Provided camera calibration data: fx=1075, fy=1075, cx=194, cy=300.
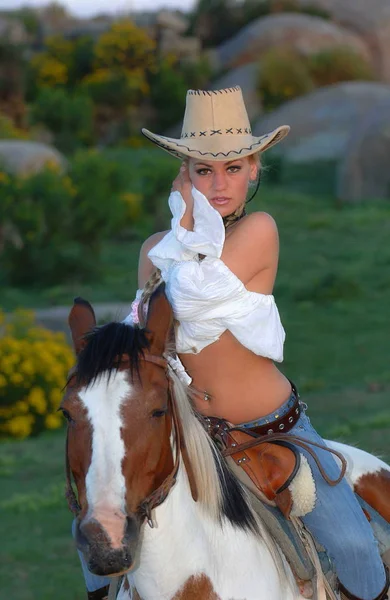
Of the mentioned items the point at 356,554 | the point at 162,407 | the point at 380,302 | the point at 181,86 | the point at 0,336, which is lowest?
the point at 181,86

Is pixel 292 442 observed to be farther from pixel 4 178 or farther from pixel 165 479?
pixel 4 178

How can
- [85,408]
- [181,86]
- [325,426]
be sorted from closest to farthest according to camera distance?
1. [85,408]
2. [325,426]
3. [181,86]

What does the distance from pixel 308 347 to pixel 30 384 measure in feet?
11.7

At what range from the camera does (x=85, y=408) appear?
9.63 feet

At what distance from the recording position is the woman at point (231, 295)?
11.4 ft

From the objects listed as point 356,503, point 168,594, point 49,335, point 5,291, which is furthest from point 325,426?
point 5,291

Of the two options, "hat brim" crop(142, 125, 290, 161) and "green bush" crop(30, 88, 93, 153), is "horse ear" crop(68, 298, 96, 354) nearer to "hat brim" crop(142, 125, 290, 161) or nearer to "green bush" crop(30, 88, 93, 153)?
"hat brim" crop(142, 125, 290, 161)

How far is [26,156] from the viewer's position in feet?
61.8

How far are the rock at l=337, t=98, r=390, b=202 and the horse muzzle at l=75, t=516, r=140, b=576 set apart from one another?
19.2m

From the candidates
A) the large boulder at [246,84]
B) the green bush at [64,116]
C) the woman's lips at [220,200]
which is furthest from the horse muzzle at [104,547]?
the large boulder at [246,84]

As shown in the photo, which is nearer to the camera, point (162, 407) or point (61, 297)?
point (162, 407)

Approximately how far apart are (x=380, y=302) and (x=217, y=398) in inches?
433

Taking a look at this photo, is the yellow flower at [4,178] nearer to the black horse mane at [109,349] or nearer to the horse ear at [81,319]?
the horse ear at [81,319]

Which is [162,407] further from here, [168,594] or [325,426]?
[325,426]
